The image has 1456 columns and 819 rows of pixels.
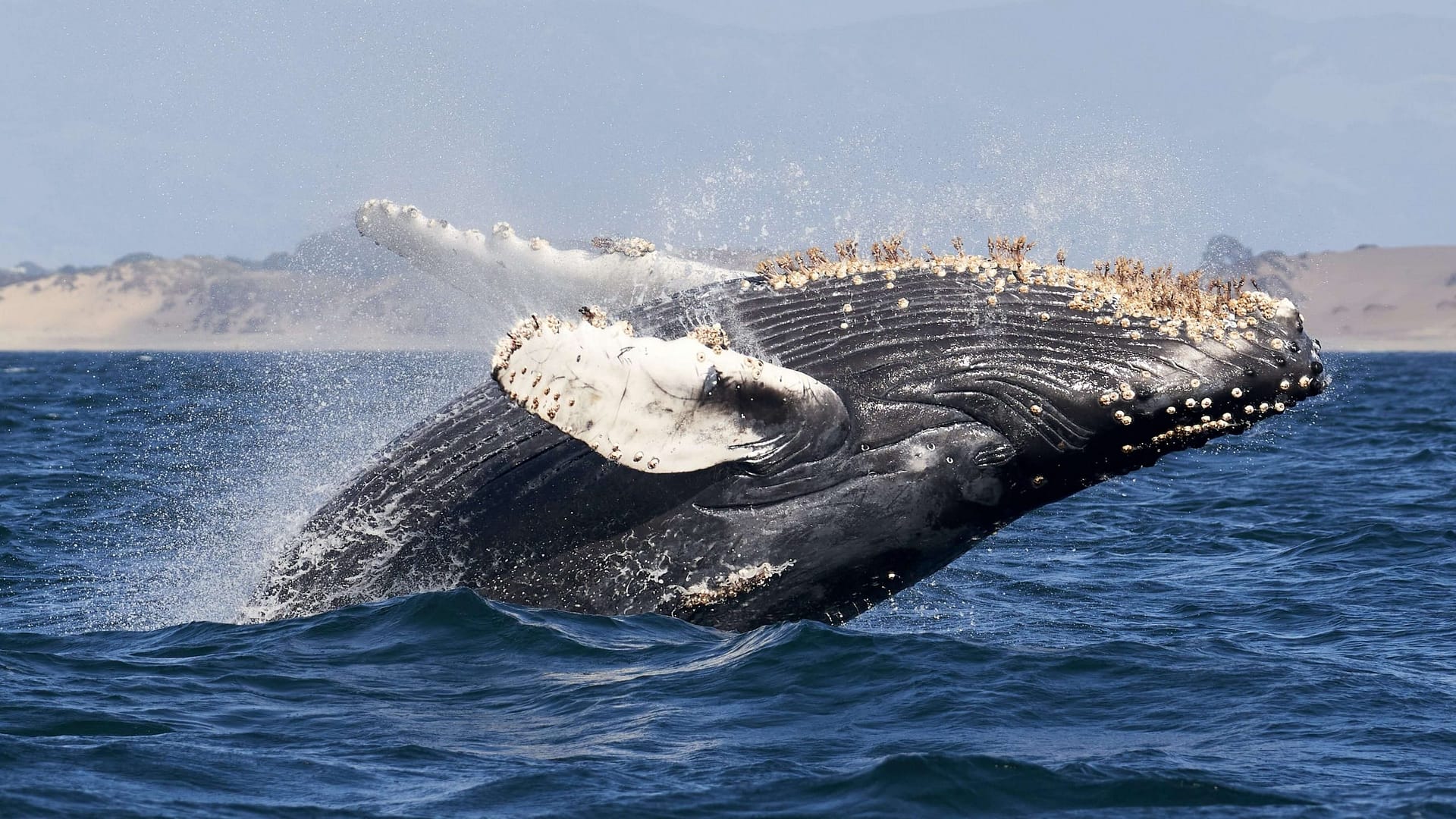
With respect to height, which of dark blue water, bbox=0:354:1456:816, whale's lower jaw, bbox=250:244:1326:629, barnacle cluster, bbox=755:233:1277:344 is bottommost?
dark blue water, bbox=0:354:1456:816

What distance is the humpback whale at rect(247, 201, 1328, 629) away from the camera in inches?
351

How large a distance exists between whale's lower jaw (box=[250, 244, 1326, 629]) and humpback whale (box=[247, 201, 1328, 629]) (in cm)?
1

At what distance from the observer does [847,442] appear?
29.6 ft

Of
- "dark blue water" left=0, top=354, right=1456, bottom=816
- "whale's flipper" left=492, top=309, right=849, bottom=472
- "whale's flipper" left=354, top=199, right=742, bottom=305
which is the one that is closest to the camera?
"dark blue water" left=0, top=354, right=1456, bottom=816

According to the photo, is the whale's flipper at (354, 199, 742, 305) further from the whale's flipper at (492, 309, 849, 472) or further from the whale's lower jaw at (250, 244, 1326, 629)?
the whale's flipper at (492, 309, 849, 472)

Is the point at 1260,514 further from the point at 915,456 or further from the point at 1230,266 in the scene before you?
the point at 915,456

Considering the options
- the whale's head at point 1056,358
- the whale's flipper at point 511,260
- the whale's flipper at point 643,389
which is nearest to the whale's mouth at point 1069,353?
the whale's head at point 1056,358

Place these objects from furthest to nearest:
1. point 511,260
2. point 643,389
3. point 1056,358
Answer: point 511,260 → point 1056,358 → point 643,389

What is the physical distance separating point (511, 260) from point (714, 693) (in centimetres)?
382

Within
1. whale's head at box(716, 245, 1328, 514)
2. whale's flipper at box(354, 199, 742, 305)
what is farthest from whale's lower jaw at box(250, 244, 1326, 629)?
whale's flipper at box(354, 199, 742, 305)

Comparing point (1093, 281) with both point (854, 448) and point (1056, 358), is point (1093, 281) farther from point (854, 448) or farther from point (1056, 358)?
point (854, 448)

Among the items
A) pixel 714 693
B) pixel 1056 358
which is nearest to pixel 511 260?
pixel 714 693

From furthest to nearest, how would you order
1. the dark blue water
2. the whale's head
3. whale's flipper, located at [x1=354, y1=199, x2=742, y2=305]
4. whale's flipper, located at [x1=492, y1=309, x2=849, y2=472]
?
whale's flipper, located at [x1=354, y1=199, x2=742, y2=305] → the whale's head → whale's flipper, located at [x1=492, y1=309, x2=849, y2=472] → the dark blue water

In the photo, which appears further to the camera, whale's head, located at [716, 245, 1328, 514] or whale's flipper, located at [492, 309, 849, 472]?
whale's head, located at [716, 245, 1328, 514]
